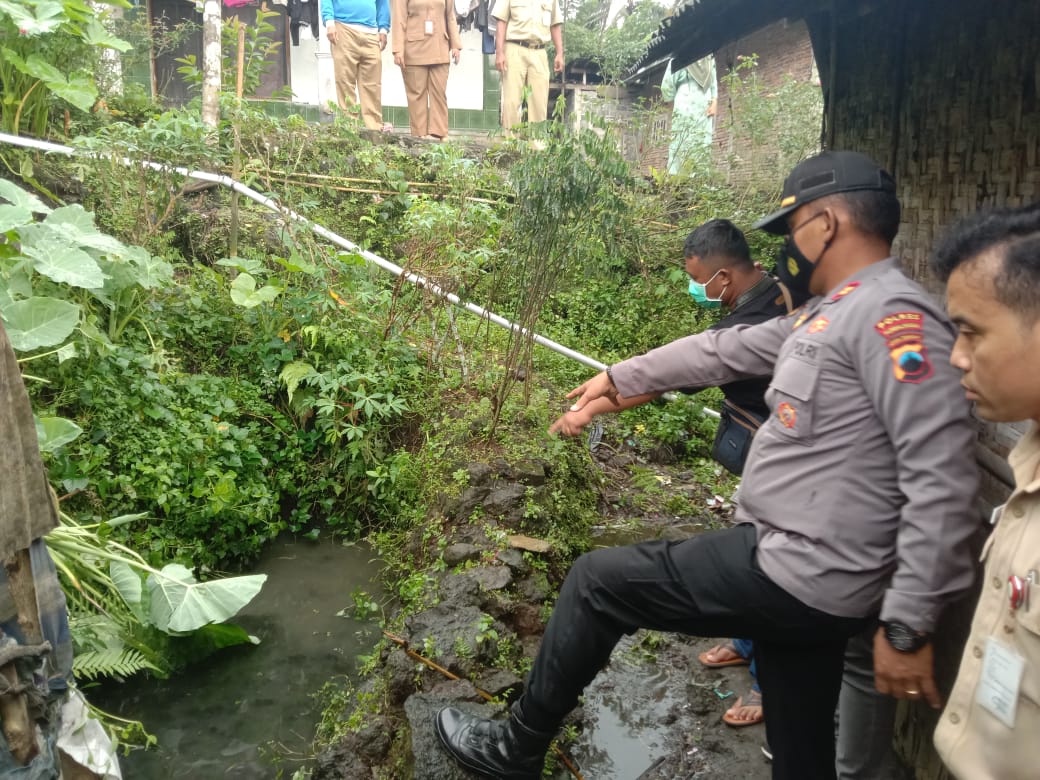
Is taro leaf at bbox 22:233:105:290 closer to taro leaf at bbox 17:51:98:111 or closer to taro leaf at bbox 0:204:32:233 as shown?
taro leaf at bbox 0:204:32:233

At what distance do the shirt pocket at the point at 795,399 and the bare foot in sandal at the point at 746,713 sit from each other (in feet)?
5.57

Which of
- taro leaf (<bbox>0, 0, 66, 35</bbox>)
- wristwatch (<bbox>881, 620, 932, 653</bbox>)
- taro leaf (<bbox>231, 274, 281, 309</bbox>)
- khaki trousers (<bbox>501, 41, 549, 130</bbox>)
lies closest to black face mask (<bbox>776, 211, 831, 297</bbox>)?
wristwatch (<bbox>881, 620, 932, 653</bbox>)

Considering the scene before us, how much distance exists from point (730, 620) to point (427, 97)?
10.00 metres

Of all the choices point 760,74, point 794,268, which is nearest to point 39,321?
point 794,268

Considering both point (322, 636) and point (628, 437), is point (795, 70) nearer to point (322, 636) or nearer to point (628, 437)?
point (628, 437)

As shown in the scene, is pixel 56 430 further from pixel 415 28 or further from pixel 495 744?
pixel 415 28

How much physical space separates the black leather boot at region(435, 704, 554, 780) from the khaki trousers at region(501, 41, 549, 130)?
9180 mm

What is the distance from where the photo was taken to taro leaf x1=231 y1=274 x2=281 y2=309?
5.50 metres

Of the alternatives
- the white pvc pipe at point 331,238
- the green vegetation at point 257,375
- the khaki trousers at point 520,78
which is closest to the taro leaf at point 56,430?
the green vegetation at point 257,375

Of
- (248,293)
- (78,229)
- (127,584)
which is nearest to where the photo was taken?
(127,584)

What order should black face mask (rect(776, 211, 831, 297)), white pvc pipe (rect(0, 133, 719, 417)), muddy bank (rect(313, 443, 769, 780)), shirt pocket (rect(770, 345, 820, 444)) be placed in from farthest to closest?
white pvc pipe (rect(0, 133, 719, 417)) < muddy bank (rect(313, 443, 769, 780)) < black face mask (rect(776, 211, 831, 297)) < shirt pocket (rect(770, 345, 820, 444))

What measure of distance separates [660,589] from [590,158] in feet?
10.2

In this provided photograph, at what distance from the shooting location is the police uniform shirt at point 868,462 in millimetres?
1602

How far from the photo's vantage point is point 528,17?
10375 mm
